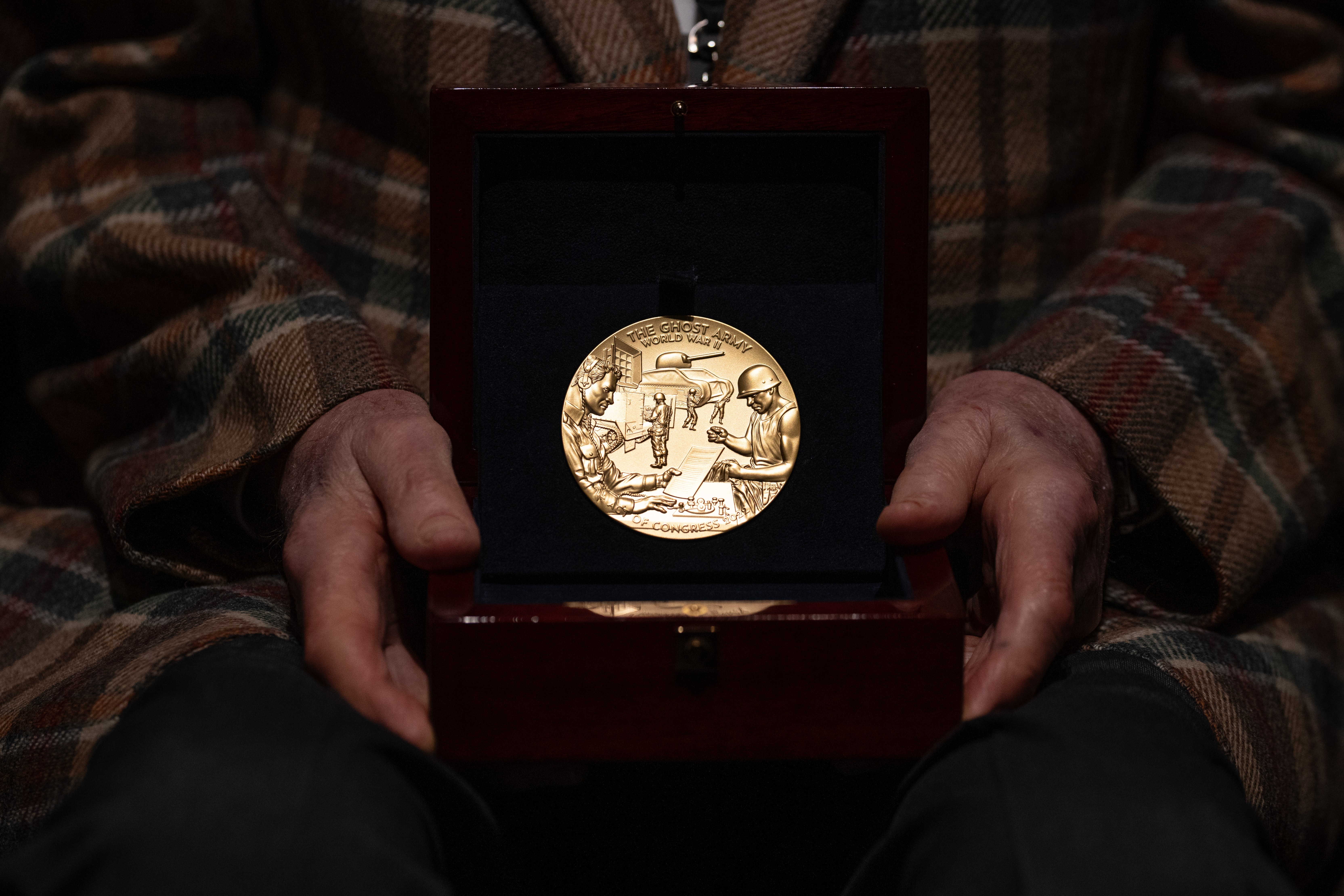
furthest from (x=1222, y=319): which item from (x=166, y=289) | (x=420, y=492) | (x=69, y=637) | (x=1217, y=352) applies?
(x=69, y=637)

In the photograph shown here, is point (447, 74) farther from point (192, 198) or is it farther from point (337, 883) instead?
point (337, 883)

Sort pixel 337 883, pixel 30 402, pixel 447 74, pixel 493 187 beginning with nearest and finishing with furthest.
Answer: pixel 337 883 → pixel 493 187 → pixel 447 74 → pixel 30 402

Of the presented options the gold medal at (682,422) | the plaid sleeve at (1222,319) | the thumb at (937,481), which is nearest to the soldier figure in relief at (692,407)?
the gold medal at (682,422)

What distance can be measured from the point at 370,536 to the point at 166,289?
13.9 inches

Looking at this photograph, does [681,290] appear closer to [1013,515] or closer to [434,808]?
[1013,515]

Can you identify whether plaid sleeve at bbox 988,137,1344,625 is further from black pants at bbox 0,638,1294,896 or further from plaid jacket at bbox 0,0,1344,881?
black pants at bbox 0,638,1294,896

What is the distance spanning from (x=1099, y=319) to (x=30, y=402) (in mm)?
985

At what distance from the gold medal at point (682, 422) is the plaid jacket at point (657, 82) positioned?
18 centimetres

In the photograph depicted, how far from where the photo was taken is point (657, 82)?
901mm

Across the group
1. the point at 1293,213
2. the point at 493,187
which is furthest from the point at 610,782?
the point at 1293,213

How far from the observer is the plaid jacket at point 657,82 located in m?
0.86

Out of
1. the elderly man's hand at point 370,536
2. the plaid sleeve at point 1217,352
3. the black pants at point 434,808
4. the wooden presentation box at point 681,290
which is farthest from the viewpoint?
the plaid sleeve at point 1217,352

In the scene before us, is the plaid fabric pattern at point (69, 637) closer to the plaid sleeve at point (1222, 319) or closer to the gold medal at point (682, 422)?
the gold medal at point (682, 422)

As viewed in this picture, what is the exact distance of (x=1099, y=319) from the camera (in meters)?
0.92
